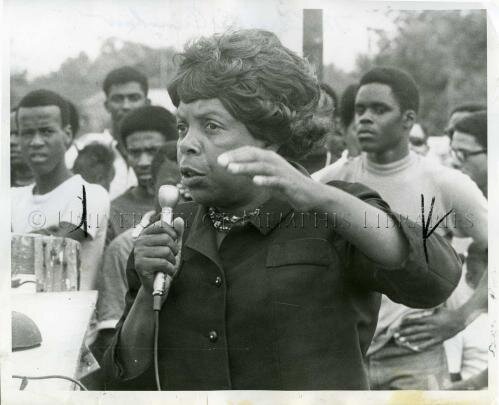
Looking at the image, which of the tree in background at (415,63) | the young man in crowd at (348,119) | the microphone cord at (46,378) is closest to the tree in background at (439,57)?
the tree in background at (415,63)

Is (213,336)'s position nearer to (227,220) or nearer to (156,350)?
(156,350)

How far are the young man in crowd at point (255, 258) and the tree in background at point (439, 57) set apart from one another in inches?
14.7

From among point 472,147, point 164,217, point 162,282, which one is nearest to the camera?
point 162,282

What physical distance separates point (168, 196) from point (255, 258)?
43cm

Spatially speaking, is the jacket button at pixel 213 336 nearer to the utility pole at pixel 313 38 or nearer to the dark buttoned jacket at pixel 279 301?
the dark buttoned jacket at pixel 279 301

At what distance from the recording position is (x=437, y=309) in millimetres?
3199

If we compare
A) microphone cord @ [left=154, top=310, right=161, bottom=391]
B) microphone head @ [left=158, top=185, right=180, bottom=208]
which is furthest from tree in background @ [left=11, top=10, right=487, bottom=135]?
microphone cord @ [left=154, top=310, right=161, bottom=391]

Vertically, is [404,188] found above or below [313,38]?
below

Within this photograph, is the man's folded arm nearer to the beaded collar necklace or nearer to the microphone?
the beaded collar necklace

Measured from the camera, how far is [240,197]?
3135 mm

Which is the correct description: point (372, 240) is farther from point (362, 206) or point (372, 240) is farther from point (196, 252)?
point (196, 252)

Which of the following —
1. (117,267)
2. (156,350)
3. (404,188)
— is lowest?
(156,350)

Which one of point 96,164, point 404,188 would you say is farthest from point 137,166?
point 404,188

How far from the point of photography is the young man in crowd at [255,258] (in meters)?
3.08
